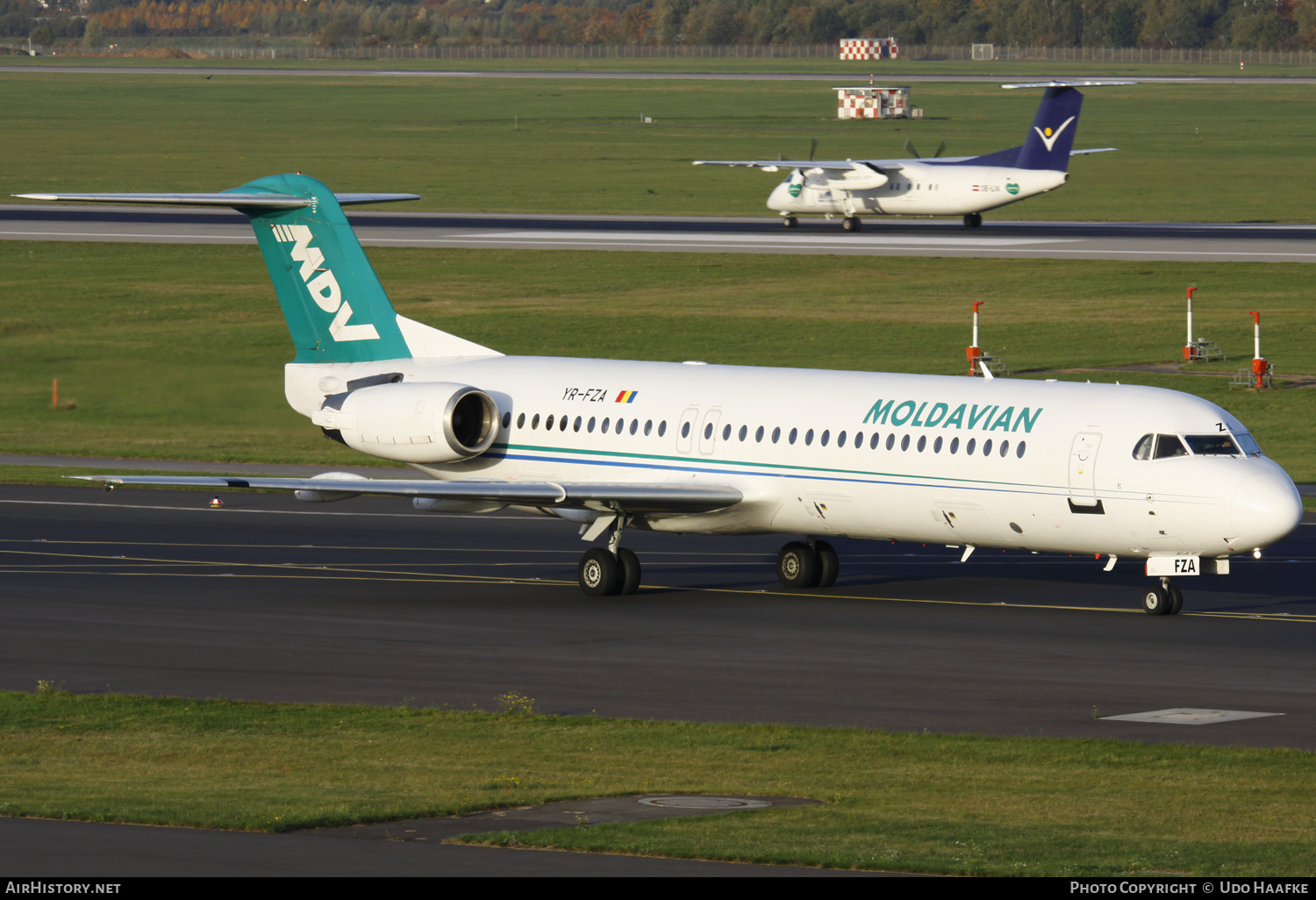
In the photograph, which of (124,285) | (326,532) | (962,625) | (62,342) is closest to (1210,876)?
(962,625)

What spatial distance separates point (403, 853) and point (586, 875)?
67.0 inches

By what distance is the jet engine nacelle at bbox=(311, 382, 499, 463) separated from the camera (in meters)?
35.4

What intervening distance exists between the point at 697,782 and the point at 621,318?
178 feet

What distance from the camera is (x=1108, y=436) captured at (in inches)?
1209

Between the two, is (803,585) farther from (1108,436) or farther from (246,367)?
(246,367)

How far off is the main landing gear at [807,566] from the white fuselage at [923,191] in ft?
213

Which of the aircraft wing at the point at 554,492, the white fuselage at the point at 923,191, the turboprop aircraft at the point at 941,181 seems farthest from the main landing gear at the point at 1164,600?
the white fuselage at the point at 923,191

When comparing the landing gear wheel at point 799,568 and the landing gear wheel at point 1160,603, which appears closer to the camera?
the landing gear wheel at point 1160,603

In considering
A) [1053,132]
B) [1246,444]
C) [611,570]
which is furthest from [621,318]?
[1246,444]

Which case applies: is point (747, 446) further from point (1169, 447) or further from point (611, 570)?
point (1169, 447)

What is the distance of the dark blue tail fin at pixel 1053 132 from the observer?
95.3 meters

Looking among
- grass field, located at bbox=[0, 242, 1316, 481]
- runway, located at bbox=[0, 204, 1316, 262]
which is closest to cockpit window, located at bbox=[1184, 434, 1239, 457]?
grass field, located at bbox=[0, 242, 1316, 481]

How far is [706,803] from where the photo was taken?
61.7 feet

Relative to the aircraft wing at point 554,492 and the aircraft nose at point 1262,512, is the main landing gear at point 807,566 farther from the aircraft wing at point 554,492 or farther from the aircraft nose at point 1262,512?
the aircraft nose at point 1262,512
